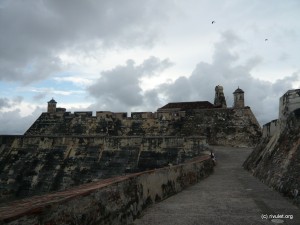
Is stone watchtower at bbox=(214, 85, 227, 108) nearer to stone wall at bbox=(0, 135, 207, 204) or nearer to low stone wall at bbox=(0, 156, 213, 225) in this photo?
stone wall at bbox=(0, 135, 207, 204)

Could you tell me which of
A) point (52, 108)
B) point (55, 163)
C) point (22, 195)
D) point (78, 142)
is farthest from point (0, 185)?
point (52, 108)

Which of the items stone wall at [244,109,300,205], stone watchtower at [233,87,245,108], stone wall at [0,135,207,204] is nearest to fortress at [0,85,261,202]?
stone wall at [0,135,207,204]

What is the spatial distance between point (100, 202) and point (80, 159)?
12.3m

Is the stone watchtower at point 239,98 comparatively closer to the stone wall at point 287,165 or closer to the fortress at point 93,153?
the fortress at point 93,153

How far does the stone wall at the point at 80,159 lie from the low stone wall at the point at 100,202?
7768 millimetres

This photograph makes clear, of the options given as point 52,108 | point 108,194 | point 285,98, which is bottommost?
point 108,194

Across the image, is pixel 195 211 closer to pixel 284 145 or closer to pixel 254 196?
pixel 254 196

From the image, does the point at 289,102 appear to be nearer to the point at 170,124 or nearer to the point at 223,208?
the point at 223,208

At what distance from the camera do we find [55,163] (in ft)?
50.4

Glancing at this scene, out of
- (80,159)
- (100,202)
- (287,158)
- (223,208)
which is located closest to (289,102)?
(287,158)

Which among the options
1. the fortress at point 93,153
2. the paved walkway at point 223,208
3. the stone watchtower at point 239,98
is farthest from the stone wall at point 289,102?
the stone watchtower at point 239,98

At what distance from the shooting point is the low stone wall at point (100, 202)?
8.28 ft

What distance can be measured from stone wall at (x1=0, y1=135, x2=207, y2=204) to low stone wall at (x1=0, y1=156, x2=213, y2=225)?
25.5ft

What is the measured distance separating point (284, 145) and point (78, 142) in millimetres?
11710
